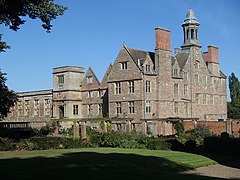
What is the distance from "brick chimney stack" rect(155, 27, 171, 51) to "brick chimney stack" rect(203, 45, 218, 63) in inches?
451

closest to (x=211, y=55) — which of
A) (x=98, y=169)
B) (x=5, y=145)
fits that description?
(x=5, y=145)

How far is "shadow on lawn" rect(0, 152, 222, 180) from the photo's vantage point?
14719mm

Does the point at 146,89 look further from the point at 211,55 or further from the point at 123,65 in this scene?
the point at 211,55

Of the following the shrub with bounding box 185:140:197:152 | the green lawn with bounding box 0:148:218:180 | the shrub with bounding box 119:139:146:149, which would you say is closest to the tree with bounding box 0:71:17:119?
the green lawn with bounding box 0:148:218:180

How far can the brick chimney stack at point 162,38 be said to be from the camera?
143 feet

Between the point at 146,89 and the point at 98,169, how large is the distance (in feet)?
86.1

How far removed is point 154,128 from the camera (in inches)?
1597

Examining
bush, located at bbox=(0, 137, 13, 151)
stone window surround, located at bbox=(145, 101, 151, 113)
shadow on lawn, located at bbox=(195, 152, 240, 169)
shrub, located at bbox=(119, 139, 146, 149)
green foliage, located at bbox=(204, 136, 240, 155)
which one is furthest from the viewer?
stone window surround, located at bbox=(145, 101, 151, 113)

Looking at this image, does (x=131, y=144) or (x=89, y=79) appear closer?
(x=131, y=144)

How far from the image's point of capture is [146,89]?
42.6 meters

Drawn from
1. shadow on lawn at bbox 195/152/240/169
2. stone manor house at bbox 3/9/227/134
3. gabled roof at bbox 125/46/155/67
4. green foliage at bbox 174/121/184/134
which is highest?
gabled roof at bbox 125/46/155/67

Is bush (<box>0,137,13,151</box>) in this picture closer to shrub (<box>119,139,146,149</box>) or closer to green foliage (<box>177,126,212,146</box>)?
shrub (<box>119,139,146,149</box>)

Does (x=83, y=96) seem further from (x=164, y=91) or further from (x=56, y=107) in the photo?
(x=164, y=91)

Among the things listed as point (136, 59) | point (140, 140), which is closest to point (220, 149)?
point (140, 140)
